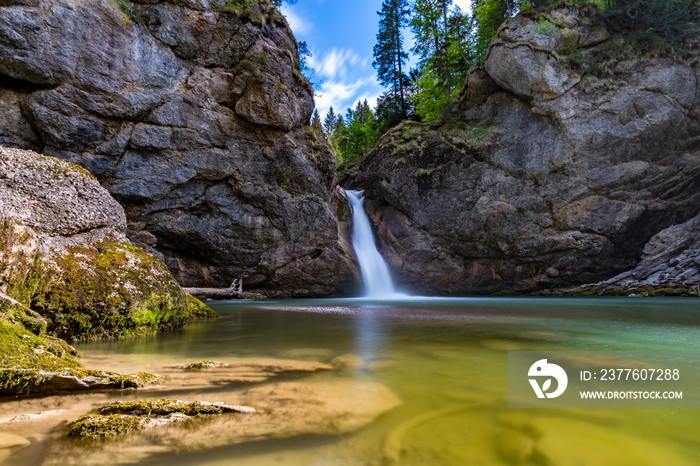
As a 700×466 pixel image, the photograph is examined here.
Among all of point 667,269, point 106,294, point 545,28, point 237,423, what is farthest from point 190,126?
point 667,269

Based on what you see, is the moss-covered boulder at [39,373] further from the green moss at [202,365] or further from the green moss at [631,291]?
the green moss at [631,291]

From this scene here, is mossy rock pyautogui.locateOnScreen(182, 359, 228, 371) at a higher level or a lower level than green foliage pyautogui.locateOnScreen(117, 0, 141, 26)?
lower

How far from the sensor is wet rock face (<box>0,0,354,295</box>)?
1138cm

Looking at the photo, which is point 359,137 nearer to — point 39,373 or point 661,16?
point 661,16

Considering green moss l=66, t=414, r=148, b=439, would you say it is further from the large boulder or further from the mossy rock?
the large boulder

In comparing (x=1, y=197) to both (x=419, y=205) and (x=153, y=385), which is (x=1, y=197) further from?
(x=419, y=205)

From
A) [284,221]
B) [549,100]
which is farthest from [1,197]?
[549,100]

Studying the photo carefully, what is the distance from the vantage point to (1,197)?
4.93m

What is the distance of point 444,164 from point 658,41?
34.3ft

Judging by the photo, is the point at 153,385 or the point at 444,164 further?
the point at 444,164

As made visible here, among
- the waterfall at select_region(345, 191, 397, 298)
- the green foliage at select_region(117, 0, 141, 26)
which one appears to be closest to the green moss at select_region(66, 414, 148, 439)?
the green foliage at select_region(117, 0, 141, 26)

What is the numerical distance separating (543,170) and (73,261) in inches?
709

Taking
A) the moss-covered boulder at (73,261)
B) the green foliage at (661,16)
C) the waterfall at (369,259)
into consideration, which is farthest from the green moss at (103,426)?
the green foliage at (661,16)

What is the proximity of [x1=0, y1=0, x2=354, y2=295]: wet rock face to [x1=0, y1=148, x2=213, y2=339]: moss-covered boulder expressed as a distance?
756cm
